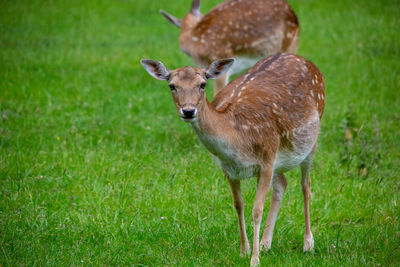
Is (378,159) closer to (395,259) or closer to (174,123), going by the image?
(395,259)

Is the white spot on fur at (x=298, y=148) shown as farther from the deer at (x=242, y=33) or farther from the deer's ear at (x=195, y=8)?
the deer's ear at (x=195, y=8)

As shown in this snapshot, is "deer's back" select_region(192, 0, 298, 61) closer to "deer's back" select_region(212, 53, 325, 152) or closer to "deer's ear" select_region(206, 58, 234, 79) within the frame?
"deer's back" select_region(212, 53, 325, 152)

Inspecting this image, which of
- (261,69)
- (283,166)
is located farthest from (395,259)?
(261,69)

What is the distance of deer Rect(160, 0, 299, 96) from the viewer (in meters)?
8.55

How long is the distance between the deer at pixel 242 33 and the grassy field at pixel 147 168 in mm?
936

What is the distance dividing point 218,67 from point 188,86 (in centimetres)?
47

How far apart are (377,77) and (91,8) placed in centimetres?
755

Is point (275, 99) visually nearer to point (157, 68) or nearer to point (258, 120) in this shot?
point (258, 120)

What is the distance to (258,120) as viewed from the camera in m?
5.01

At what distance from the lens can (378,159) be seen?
21.7ft

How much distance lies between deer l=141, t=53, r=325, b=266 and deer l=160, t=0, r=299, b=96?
9.47ft

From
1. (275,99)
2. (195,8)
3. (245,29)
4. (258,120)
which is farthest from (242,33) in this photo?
(258,120)

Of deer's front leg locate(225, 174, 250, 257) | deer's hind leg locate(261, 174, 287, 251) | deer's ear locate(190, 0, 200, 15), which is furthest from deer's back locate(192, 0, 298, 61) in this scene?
deer's front leg locate(225, 174, 250, 257)

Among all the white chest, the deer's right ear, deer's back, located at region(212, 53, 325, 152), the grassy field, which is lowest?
the grassy field
